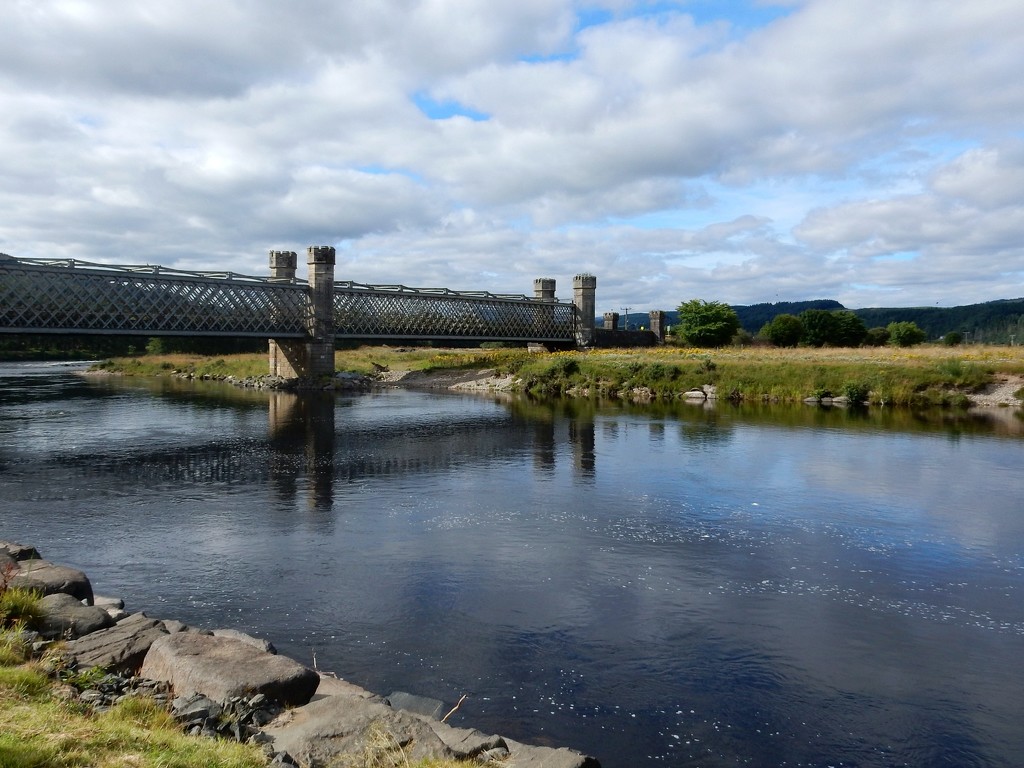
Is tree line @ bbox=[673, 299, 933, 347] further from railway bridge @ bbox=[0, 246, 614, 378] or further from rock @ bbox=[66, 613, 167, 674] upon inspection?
rock @ bbox=[66, 613, 167, 674]

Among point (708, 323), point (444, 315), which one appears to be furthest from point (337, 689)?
point (708, 323)

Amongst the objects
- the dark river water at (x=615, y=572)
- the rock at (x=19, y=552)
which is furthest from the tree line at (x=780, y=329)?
the rock at (x=19, y=552)

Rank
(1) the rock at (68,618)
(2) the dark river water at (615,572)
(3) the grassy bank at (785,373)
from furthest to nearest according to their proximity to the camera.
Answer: (3) the grassy bank at (785,373) → (1) the rock at (68,618) → (2) the dark river water at (615,572)

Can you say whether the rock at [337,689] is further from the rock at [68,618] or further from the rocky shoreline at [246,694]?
the rock at [68,618]

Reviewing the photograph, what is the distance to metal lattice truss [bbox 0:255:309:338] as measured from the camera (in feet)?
164

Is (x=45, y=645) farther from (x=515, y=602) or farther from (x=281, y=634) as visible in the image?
(x=515, y=602)

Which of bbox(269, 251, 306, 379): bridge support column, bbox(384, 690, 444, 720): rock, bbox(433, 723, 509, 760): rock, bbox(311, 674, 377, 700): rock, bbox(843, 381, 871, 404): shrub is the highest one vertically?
bbox(269, 251, 306, 379): bridge support column

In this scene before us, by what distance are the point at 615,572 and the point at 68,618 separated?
890 cm

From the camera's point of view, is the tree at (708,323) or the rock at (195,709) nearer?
the rock at (195,709)

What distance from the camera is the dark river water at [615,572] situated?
9672 millimetres

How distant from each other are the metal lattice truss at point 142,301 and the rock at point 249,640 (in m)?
46.4

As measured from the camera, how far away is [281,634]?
1173 cm

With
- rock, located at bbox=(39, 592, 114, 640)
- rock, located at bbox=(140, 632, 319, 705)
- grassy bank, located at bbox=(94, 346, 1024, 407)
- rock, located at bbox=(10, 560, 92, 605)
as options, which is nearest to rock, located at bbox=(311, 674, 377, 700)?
rock, located at bbox=(140, 632, 319, 705)

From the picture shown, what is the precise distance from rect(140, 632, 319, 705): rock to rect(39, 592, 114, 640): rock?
130 cm
